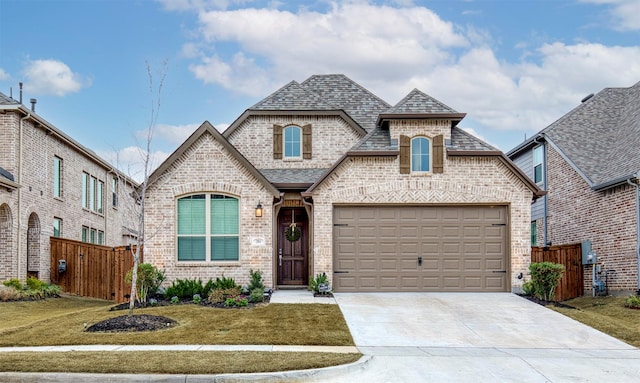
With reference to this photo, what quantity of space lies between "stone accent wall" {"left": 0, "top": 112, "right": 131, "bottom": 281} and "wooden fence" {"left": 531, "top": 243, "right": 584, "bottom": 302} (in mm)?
12252

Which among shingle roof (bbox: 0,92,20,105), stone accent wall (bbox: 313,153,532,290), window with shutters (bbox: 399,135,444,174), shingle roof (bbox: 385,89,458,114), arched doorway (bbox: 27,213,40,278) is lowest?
arched doorway (bbox: 27,213,40,278)

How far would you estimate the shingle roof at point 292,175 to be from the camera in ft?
69.4

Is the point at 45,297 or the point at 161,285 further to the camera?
the point at 45,297

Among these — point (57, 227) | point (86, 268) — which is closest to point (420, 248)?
point (86, 268)

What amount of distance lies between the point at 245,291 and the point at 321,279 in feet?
7.17

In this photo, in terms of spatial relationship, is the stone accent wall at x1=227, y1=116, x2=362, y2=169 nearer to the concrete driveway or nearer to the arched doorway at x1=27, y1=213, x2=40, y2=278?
the concrete driveway

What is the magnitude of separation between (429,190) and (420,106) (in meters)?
2.55

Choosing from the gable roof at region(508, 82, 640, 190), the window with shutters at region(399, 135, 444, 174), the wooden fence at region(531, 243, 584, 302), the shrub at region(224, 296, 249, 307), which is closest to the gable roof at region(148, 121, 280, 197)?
the shrub at region(224, 296, 249, 307)

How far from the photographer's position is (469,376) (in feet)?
33.9

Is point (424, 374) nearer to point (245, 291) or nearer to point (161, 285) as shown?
point (245, 291)

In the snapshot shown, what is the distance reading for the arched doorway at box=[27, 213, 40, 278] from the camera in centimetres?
2373

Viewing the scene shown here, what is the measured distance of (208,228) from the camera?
19844mm

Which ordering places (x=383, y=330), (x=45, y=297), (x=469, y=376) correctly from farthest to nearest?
(x=45, y=297) → (x=383, y=330) → (x=469, y=376)

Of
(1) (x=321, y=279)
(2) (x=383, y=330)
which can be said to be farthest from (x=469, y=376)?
(1) (x=321, y=279)
